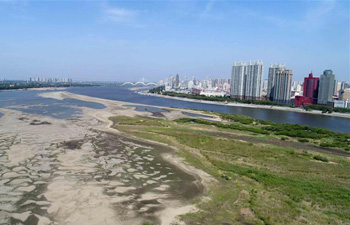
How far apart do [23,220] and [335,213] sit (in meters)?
8.30

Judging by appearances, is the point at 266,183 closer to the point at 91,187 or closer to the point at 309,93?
the point at 91,187

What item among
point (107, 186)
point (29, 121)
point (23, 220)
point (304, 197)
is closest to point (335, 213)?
point (304, 197)

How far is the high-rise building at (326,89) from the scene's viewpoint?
4791 centimetres

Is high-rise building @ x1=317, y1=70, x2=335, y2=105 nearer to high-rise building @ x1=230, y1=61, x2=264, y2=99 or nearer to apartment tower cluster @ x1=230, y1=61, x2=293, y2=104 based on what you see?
apartment tower cluster @ x1=230, y1=61, x2=293, y2=104

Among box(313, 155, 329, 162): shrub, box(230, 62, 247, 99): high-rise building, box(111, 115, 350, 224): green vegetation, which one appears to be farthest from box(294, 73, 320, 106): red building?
box(313, 155, 329, 162): shrub

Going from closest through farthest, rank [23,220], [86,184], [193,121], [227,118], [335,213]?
[23,220] → [335,213] → [86,184] → [193,121] → [227,118]

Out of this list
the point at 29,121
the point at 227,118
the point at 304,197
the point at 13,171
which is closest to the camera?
the point at 304,197

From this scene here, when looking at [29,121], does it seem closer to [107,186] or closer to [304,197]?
[107,186]

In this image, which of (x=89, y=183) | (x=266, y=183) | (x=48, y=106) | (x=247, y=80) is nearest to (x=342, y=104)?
(x=247, y=80)

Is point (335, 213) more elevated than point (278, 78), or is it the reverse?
point (278, 78)

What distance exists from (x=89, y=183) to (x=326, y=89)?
5305 centimetres

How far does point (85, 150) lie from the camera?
1254 centimetres

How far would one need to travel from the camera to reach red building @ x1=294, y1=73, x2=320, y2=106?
49906mm

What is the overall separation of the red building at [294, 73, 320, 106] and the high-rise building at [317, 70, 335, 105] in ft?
5.09
